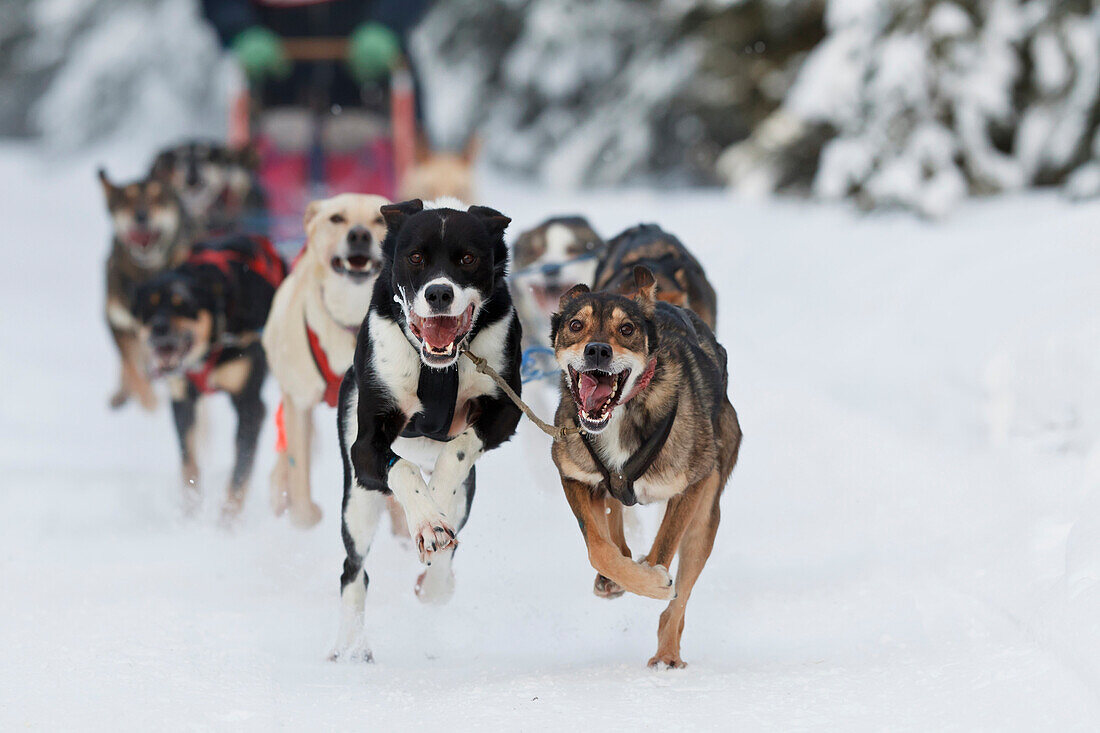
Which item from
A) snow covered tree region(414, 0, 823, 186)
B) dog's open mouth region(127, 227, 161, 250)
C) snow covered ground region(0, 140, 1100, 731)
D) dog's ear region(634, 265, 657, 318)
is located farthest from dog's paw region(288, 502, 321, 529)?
snow covered tree region(414, 0, 823, 186)

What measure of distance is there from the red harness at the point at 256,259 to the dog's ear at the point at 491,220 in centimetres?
227

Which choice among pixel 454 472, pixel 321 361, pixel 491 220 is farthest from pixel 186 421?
pixel 491 220

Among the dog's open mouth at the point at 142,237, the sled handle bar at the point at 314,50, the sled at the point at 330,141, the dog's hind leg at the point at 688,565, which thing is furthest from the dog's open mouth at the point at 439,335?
the sled handle bar at the point at 314,50

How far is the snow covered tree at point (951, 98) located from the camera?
9.05 m

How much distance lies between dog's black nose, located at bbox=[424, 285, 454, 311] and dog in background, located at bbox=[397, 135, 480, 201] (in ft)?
15.5

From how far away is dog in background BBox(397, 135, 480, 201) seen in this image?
318 inches

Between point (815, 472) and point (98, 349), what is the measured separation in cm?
591

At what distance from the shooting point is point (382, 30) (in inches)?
393

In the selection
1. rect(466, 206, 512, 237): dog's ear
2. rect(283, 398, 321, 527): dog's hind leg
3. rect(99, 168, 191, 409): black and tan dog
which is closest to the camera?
rect(466, 206, 512, 237): dog's ear

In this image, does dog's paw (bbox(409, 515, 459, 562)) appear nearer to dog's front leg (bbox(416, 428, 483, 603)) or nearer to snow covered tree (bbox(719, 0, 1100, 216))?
dog's front leg (bbox(416, 428, 483, 603))

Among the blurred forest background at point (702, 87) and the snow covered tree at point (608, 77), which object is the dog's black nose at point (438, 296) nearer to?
the blurred forest background at point (702, 87)

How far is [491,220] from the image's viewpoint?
357cm

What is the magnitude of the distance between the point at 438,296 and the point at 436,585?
1.07 meters

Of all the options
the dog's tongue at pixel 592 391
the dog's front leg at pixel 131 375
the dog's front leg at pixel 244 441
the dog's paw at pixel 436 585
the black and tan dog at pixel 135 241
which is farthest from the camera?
the dog's front leg at pixel 131 375
